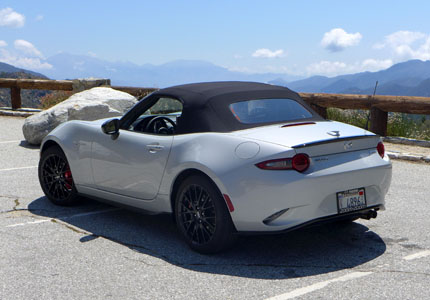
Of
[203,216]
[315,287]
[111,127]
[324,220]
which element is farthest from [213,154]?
[111,127]

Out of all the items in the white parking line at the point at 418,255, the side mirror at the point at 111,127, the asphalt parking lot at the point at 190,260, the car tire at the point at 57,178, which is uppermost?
the side mirror at the point at 111,127

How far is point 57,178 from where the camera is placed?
22.8ft

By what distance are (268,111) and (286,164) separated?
0.99 metres

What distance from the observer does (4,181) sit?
28.3 feet

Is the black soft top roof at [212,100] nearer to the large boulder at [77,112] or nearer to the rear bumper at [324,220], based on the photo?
the rear bumper at [324,220]

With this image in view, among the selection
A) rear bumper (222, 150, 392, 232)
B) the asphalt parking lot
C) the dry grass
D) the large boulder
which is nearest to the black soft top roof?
rear bumper (222, 150, 392, 232)

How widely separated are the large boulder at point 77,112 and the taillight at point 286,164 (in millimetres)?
8764

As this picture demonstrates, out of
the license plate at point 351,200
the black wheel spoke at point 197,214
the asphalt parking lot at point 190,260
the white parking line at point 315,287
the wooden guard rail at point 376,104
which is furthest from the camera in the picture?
the wooden guard rail at point 376,104

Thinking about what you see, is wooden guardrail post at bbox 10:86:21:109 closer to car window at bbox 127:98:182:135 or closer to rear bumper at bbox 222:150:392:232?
car window at bbox 127:98:182:135

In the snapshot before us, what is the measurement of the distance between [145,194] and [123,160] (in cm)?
48

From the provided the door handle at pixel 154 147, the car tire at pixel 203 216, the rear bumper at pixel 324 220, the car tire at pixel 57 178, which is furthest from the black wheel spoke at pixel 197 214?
the car tire at pixel 57 178

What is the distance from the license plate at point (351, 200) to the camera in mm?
4816

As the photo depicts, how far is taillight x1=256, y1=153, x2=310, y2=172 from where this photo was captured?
462cm

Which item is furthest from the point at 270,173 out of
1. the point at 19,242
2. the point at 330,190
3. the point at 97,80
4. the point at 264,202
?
the point at 97,80
